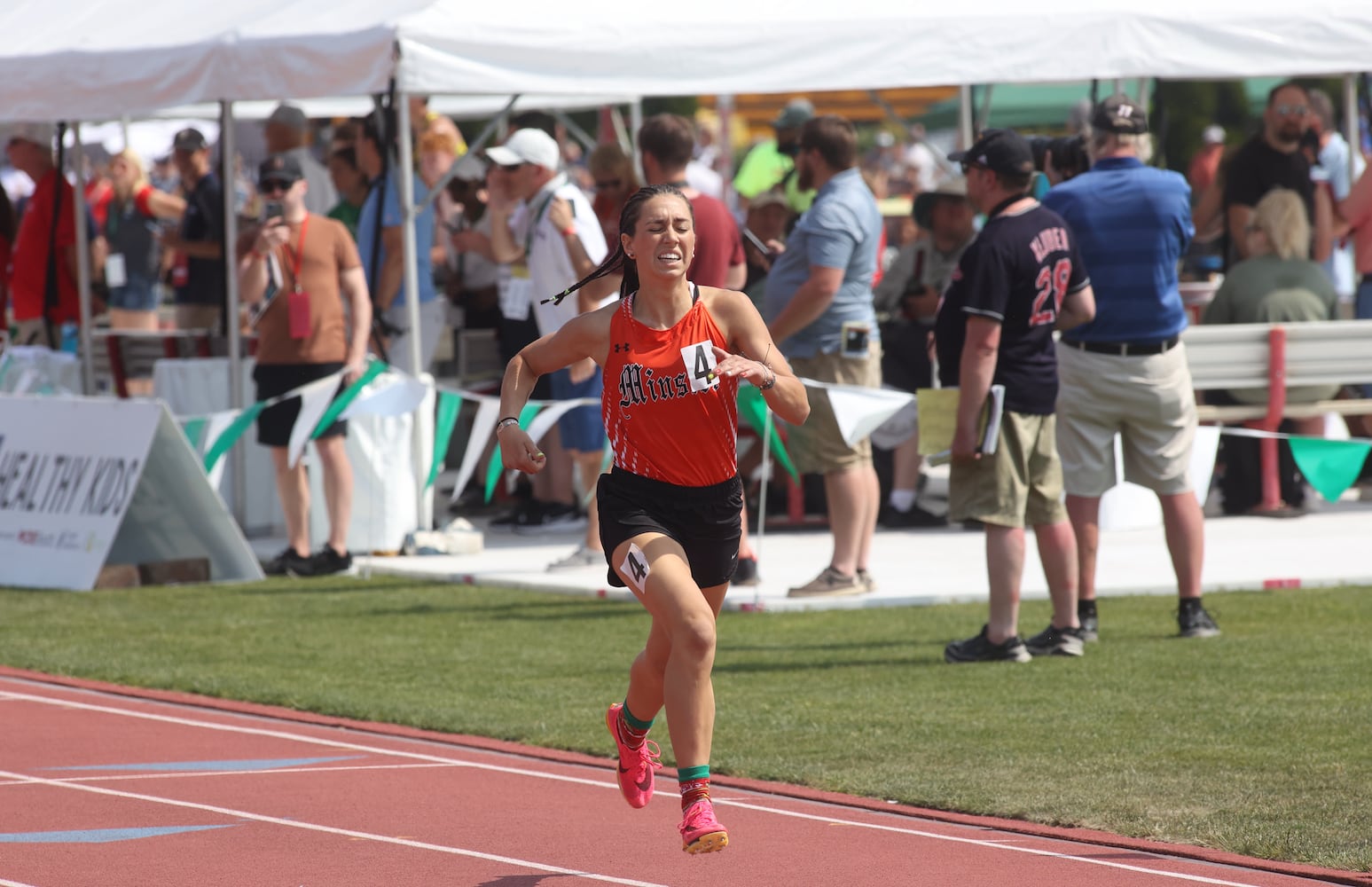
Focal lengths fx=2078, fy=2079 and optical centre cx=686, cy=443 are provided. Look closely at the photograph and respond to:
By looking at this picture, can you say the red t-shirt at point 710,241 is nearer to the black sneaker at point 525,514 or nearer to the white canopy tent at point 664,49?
Answer: the white canopy tent at point 664,49

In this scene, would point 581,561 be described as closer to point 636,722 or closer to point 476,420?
point 476,420

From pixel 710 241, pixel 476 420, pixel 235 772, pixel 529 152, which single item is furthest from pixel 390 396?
pixel 235 772

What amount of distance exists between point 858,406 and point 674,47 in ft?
8.87

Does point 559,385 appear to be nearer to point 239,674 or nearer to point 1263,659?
point 239,674

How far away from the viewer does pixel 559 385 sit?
37.4ft

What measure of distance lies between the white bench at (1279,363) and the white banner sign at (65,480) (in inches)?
242

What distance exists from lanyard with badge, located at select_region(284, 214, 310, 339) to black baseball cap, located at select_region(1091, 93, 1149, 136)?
4.48 metres

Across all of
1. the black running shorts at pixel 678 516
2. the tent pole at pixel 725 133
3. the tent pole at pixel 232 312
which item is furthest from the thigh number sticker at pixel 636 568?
the tent pole at pixel 725 133

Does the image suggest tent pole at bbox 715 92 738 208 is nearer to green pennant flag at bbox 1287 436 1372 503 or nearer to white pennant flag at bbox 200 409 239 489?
white pennant flag at bbox 200 409 239 489

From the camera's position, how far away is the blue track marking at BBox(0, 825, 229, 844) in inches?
231

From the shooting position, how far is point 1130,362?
341 inches

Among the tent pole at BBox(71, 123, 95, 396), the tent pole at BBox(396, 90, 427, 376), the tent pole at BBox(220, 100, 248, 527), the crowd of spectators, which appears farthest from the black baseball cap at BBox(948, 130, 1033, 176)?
the tent pole at BBox(71, 123, 95, 396)

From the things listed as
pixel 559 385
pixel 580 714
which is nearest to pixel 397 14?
pixel 559 385

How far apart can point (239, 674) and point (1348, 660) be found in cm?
452
